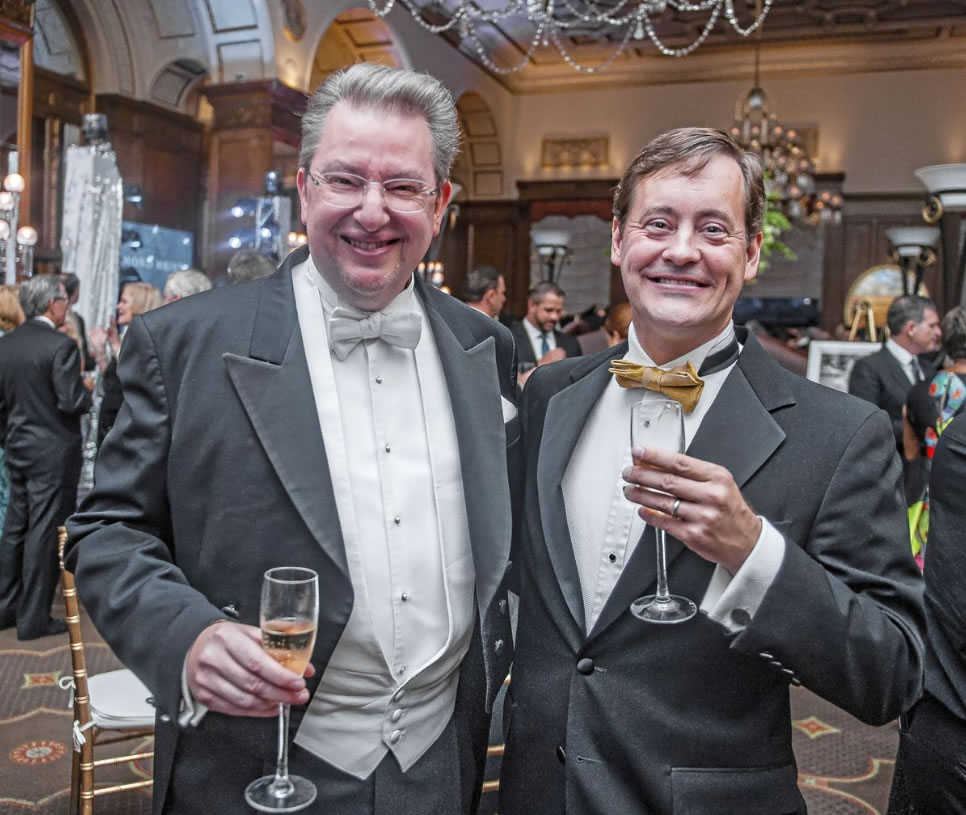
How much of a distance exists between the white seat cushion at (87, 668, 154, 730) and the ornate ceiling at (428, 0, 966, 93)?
962cm

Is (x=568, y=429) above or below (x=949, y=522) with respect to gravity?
above

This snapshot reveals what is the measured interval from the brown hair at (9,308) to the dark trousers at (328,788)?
3971mm

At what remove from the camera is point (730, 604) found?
127 cm

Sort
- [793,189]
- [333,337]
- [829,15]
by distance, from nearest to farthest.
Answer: [333,337] → [793,189] → [829,15]

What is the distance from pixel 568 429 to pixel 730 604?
44cm

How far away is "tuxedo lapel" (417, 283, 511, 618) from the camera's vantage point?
1.53 metres

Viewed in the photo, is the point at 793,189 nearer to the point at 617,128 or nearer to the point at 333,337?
the point at 617,128

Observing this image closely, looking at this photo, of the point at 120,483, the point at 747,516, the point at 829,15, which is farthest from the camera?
the point at 829,15

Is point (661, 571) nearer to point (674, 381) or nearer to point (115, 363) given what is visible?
point (674, 381)

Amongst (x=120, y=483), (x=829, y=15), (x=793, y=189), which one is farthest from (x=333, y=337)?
(x=829, y=15)

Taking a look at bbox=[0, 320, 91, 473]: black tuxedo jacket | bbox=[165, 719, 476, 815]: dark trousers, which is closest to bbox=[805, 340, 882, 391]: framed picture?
bbox=[0, 320, 91, 473]: black tuxedo jacket

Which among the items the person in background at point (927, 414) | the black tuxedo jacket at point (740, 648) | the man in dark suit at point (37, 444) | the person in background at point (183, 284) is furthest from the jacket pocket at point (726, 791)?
the man in dark suit at point (37, 444)

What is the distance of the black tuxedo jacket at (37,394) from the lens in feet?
14.9

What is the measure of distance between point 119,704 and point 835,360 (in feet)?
14.3
